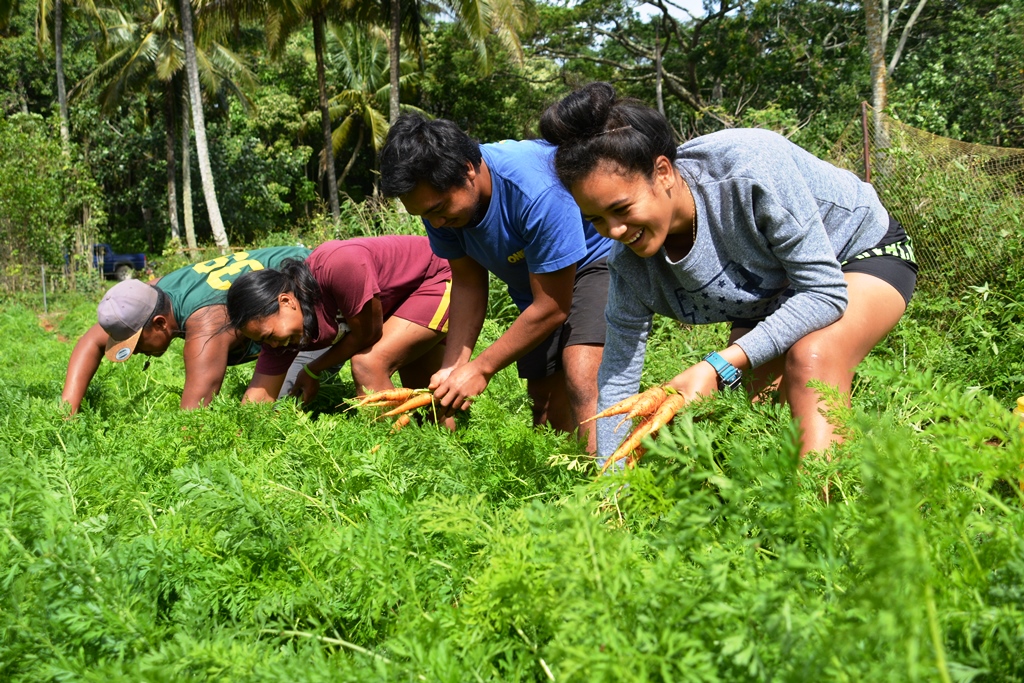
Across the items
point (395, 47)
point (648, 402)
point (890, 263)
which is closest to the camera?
point (648, 402)

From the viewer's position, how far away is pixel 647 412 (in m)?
2.22

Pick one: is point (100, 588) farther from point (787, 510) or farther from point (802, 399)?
point (802, 399)

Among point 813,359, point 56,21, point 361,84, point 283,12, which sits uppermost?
point 283,12

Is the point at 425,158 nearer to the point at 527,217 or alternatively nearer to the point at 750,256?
the point at 527,217

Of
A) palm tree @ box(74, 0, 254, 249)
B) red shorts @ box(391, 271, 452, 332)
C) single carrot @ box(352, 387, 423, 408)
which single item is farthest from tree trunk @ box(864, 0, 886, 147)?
palm tree @ box(74, 0, 254, 249)

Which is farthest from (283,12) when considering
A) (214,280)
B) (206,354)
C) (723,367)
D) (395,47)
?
(723,367)

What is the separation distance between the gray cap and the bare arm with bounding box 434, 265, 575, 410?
2.11 metres

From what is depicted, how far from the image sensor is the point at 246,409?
139 inches

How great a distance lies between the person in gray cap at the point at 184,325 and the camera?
14.2 feet

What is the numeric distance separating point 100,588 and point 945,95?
16.8 meters

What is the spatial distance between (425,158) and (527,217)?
436mm

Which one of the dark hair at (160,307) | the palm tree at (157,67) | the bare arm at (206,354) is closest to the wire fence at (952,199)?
the bare arm at (206,354)

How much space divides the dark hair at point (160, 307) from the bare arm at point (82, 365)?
1.53 feet

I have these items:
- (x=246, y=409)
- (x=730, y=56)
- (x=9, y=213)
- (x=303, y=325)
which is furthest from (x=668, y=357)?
(x=730, y=56)
